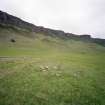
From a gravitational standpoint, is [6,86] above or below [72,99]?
below

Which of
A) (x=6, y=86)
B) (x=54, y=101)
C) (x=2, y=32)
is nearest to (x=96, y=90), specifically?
(x=54, y=101)

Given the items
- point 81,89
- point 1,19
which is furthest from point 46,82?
point 1,19

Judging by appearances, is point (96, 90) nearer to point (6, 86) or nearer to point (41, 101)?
point (41, 101)

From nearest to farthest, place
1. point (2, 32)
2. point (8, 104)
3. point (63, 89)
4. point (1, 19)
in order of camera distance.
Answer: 1. point (8, 104)
2. point (63, 89)
3. point (2, 32)
4. point (1, 19)

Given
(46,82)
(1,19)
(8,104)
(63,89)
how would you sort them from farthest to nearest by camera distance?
(1,19)
(46,82)
(63,89)
(8,104)

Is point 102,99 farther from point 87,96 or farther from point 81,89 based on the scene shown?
point 81,89

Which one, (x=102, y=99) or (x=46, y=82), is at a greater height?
(x=102, y=99)

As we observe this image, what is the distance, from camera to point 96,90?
1452 cm

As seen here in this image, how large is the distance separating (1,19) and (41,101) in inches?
7767

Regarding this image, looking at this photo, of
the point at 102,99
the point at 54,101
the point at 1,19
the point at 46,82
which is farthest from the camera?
the point at 1,19

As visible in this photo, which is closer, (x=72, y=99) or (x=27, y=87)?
(x=72, y=99)

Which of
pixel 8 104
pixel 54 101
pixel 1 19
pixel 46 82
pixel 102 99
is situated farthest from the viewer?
pixel 1 19

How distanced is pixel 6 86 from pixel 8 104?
4.29m

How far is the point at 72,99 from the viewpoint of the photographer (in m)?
12.1
